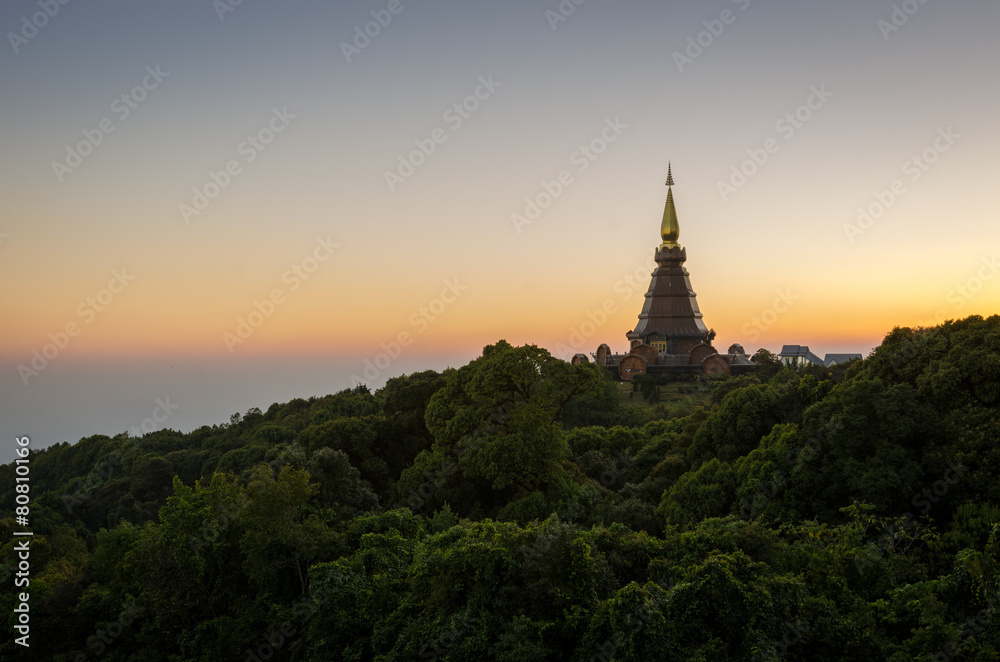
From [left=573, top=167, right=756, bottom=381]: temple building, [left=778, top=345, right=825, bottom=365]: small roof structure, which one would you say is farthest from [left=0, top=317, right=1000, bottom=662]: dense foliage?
[left=778, top=345, right=825, bottom=365]: small roof structure

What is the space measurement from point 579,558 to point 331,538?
583cm

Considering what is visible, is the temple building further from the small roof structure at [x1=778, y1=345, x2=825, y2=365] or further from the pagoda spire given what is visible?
the small roof structure at [x1=778, y1=345, x2=825, y2=365]

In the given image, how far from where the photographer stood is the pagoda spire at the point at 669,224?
54.3 m

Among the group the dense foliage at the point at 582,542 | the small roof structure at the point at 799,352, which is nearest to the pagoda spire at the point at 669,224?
the small roof structure at the point at 799,352

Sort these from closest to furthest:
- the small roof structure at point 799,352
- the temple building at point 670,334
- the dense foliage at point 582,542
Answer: the dense foliage at point 582,542 → the temple building at point 670,334 → the small roof structure at point 799,352

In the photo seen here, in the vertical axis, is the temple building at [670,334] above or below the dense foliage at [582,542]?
above

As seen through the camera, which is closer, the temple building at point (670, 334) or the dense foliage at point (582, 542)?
the dense foliage at point (582, 542)

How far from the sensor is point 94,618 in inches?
596

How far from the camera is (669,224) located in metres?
54.3

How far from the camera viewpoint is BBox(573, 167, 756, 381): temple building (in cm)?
4775

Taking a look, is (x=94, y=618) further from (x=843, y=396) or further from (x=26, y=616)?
(x=843, y=396)

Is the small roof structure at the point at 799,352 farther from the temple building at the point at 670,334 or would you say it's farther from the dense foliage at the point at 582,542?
the dense foliage at the point at 582,542

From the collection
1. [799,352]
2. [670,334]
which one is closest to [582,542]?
[670,334]

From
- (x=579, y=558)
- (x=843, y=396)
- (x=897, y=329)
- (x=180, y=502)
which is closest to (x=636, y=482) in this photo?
(x=843, y=396)
